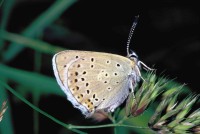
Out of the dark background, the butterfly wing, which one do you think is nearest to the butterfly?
the butterfly wing

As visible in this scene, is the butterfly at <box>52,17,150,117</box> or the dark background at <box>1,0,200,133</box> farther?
the dark background at <box>1,0,200,133</box>

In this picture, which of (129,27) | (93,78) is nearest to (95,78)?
(93,78)

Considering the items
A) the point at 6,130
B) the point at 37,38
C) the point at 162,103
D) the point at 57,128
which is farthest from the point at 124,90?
the point at 57,128

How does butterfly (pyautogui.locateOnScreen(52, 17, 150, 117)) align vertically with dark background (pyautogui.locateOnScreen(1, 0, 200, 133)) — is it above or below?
below

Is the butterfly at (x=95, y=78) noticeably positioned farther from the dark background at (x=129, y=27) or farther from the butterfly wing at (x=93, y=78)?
the dark background at (x=129, y=27)

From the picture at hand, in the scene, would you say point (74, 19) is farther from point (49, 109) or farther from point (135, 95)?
point (135, 95)

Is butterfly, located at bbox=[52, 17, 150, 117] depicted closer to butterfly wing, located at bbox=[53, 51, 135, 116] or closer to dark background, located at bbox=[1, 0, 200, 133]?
butterfly wing, located at bbox=[53, 51, 135, 116]

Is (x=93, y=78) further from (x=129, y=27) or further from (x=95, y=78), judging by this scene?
(x=129, y=27)
